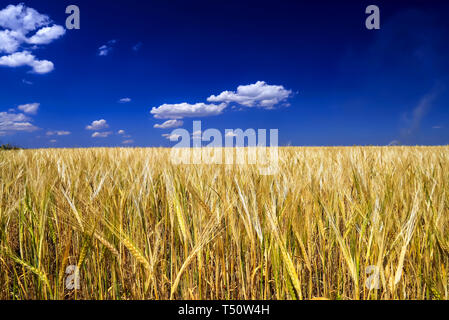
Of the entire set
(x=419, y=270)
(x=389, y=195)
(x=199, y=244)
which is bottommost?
(x=419, y=270)

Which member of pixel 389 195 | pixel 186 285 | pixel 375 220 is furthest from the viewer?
pixel 389 195

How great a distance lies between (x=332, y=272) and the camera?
3.63 feet

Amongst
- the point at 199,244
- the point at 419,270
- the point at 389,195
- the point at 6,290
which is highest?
the point at 389,195
